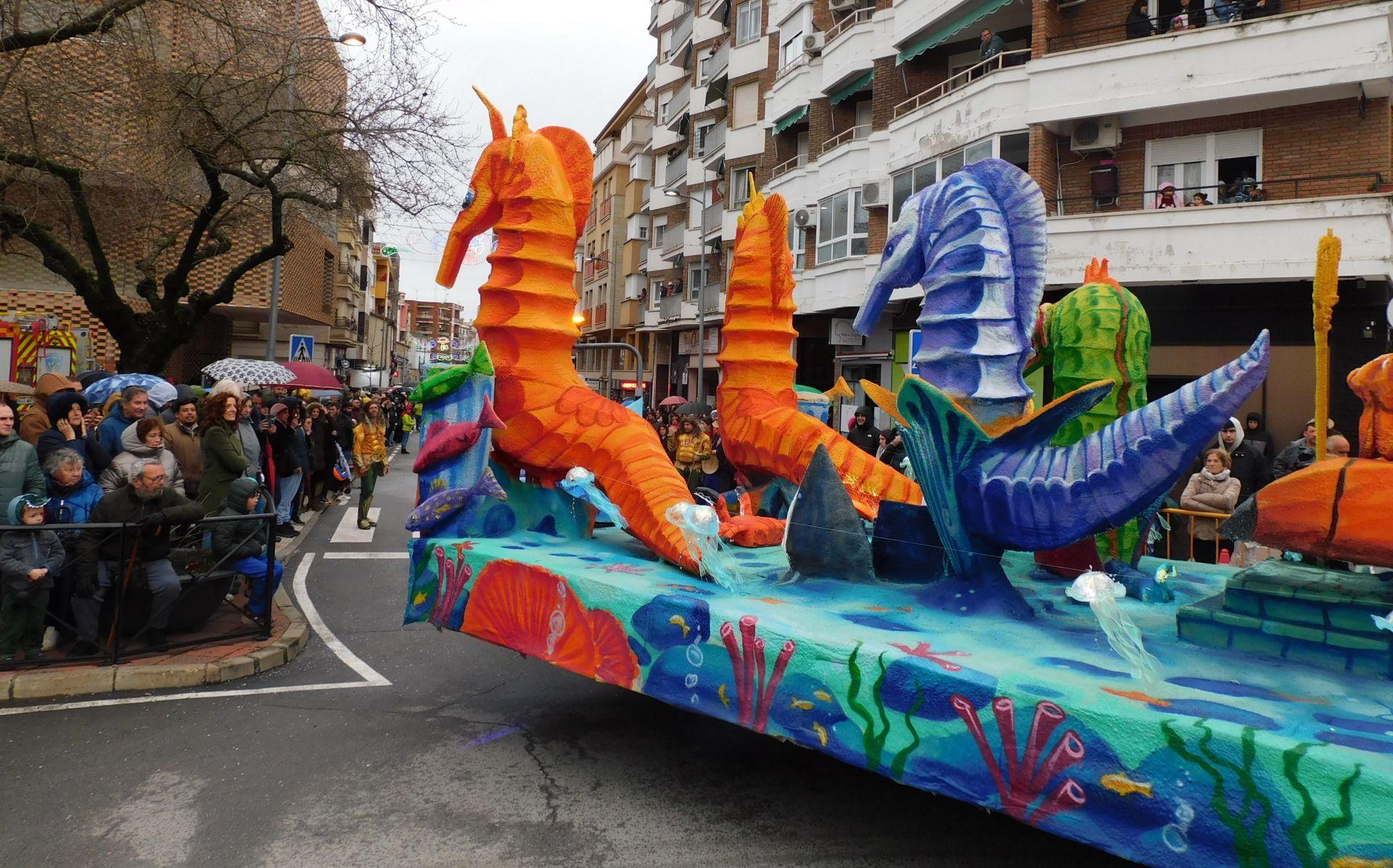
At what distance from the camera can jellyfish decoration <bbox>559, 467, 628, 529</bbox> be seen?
186 inches

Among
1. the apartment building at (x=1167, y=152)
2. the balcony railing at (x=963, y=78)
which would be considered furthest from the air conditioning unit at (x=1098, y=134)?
the balcony railing at (x=963, y=78)

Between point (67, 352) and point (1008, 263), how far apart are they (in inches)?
699

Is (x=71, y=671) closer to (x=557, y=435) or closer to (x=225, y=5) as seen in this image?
(x=557, y=435)

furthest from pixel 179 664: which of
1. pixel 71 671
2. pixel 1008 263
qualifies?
pixel 1008 263

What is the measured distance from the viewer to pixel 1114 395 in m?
4.85

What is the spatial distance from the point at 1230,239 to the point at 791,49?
13994 millimetres

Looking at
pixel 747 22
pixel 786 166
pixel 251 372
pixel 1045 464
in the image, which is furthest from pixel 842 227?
pixel 1045 464

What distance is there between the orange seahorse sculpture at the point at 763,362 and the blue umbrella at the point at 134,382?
564 centimetres

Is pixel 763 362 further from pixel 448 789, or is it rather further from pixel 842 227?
pixel 842 227

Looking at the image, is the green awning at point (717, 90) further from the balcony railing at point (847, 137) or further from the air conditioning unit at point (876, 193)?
the air conditioning unit at point (876, 193)

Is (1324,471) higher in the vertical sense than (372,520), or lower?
higher

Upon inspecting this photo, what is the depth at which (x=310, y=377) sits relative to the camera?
16047 millimetres

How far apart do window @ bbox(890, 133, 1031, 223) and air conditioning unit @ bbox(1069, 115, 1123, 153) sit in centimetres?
78

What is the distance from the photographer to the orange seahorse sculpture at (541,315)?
5.15 m
